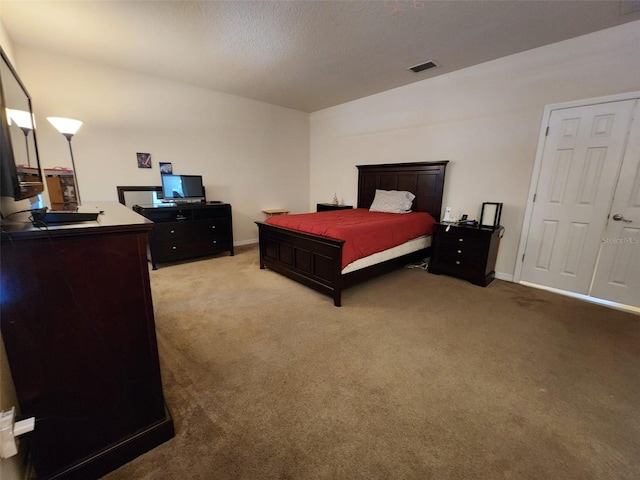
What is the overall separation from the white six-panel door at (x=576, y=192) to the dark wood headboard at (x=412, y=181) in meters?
1.18

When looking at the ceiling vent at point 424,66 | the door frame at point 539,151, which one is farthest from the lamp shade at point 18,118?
the door frame at point 539,151

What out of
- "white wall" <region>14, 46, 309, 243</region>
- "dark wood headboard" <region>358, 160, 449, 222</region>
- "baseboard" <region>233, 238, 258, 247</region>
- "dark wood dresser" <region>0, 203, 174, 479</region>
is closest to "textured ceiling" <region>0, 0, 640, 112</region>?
"white wall" <region>14, 46, 309, 243</region>

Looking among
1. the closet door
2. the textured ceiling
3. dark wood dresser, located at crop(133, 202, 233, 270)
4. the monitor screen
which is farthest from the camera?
the monitor screen

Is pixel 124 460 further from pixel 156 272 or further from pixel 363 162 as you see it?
pixel 363 162

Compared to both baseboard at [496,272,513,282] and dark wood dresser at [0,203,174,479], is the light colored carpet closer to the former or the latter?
dark wood dresser at [0,203,174,479]

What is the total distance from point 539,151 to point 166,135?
520 centimetres

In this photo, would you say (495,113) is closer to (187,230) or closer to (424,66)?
(424,66)

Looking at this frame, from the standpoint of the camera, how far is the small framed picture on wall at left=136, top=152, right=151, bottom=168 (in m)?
3.91

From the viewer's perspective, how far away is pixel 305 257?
3070mm

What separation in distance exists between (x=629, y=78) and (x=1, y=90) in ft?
15.1

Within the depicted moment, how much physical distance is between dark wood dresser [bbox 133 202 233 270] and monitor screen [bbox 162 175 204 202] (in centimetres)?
22

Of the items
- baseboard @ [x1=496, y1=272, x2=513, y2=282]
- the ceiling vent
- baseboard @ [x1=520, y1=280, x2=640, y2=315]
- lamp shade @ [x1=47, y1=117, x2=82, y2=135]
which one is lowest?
baseboard @ [x1=520, y1=280, x2=640, y2=315]

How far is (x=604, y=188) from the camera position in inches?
107

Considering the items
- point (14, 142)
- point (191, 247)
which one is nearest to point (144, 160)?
point (191, 247)
